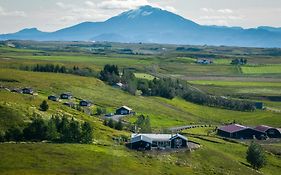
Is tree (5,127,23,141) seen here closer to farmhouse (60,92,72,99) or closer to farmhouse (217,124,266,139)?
farmhouse (217,124,266,139)

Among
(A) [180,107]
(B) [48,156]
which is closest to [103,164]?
(B) [48,156]

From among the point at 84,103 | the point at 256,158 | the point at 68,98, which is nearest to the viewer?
the point at 256,158

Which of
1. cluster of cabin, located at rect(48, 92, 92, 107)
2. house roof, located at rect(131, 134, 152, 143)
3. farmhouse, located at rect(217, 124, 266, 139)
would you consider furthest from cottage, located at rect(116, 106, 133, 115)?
house roof, located at rect(131, 134, 152, 143)

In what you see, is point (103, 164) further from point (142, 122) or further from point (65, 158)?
point (142, 122)

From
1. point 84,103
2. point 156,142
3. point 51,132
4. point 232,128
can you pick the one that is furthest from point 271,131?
point 51,132

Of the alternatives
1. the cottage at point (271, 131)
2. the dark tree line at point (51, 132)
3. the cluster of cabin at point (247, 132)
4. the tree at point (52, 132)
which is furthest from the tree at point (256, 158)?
the tree at point (52, 132)

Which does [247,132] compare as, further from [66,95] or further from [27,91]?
[27,91]

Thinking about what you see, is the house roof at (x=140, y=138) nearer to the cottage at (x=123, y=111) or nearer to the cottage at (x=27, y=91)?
the cottage at (x=123, y=111)
